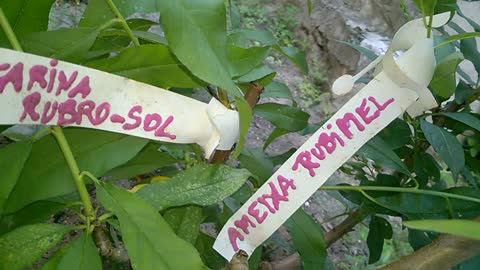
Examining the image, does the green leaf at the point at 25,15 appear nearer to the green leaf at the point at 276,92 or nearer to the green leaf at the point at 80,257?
the green leaf at the point at 80,257

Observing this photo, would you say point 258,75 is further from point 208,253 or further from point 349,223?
point 349,223

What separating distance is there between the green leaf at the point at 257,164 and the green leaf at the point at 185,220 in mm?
144

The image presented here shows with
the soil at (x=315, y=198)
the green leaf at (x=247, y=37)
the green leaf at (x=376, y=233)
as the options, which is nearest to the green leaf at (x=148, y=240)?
the green leaf at (x=247, y=37)

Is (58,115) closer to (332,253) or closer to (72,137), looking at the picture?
(72,137)

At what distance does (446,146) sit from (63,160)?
Answer: 0.44 meters

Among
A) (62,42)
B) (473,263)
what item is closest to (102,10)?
(62,42)

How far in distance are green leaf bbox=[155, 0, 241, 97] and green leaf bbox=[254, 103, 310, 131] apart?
28 centimetres

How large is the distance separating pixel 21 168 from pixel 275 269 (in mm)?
557

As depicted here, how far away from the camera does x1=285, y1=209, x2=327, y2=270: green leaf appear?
667 millimetres

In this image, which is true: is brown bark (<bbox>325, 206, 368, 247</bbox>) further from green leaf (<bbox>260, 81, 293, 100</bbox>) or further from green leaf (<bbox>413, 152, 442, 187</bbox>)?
green leaf (<bbox>260, 81, 293, 100</bbox>)

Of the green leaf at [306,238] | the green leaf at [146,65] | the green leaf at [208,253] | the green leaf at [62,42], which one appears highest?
the green leaf at [62,42]

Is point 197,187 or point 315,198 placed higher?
point 197,187

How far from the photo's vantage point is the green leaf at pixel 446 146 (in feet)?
2.12

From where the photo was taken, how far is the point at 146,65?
489 millimetres
